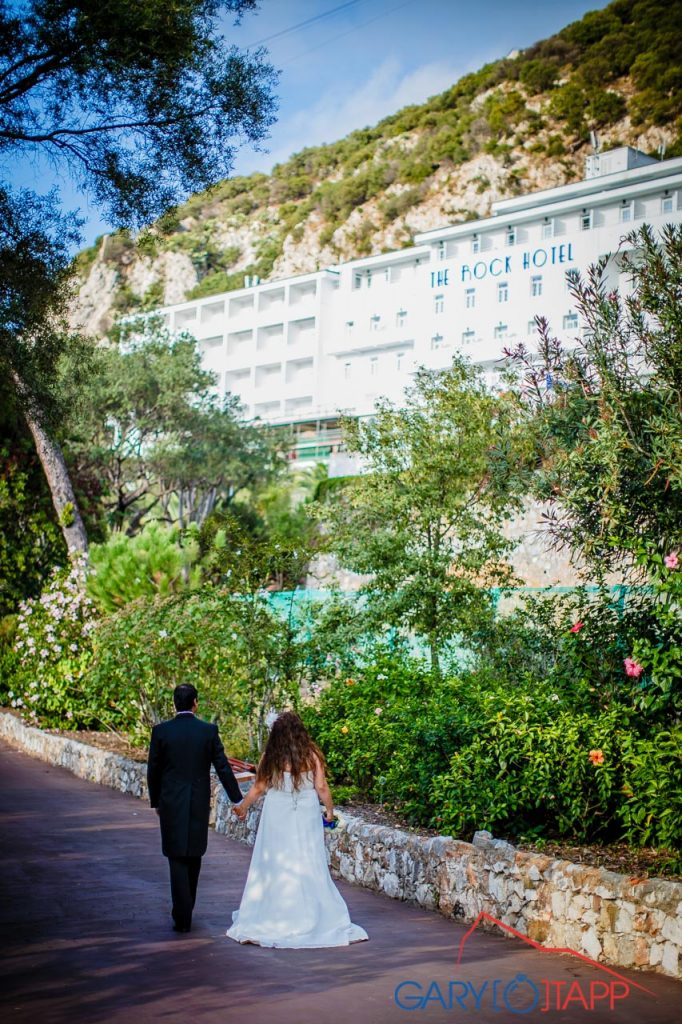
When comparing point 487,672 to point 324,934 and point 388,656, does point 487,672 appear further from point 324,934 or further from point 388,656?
point 324,934

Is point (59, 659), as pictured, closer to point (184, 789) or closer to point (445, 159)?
point (184, 789)

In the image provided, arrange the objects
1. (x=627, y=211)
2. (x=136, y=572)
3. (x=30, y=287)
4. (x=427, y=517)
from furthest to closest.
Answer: (x=627, y=211) < (x=136, y=572) < (x=427, y=517) < (x=30, y=287)

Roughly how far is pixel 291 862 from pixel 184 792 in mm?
884

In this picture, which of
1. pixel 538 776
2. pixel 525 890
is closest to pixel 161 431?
pixel 538 776

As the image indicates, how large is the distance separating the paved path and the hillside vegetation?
74393 mm

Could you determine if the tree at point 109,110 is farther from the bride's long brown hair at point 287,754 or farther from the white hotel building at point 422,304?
the white hotel building at point 422,304

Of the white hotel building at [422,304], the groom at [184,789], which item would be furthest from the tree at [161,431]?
the groom at [184,789]

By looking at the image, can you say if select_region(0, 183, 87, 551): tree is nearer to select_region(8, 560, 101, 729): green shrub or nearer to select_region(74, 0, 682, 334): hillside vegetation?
select_region(8, 560, 101, 729): green shrub

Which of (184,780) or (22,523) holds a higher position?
(22,523)

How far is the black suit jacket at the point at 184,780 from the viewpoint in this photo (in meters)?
7.53

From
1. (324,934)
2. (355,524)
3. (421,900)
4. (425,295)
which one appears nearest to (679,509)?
(421,900)

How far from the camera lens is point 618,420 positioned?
8.84 metres

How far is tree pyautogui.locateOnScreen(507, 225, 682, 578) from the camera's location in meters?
8.67

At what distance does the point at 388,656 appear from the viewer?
13.9 m
